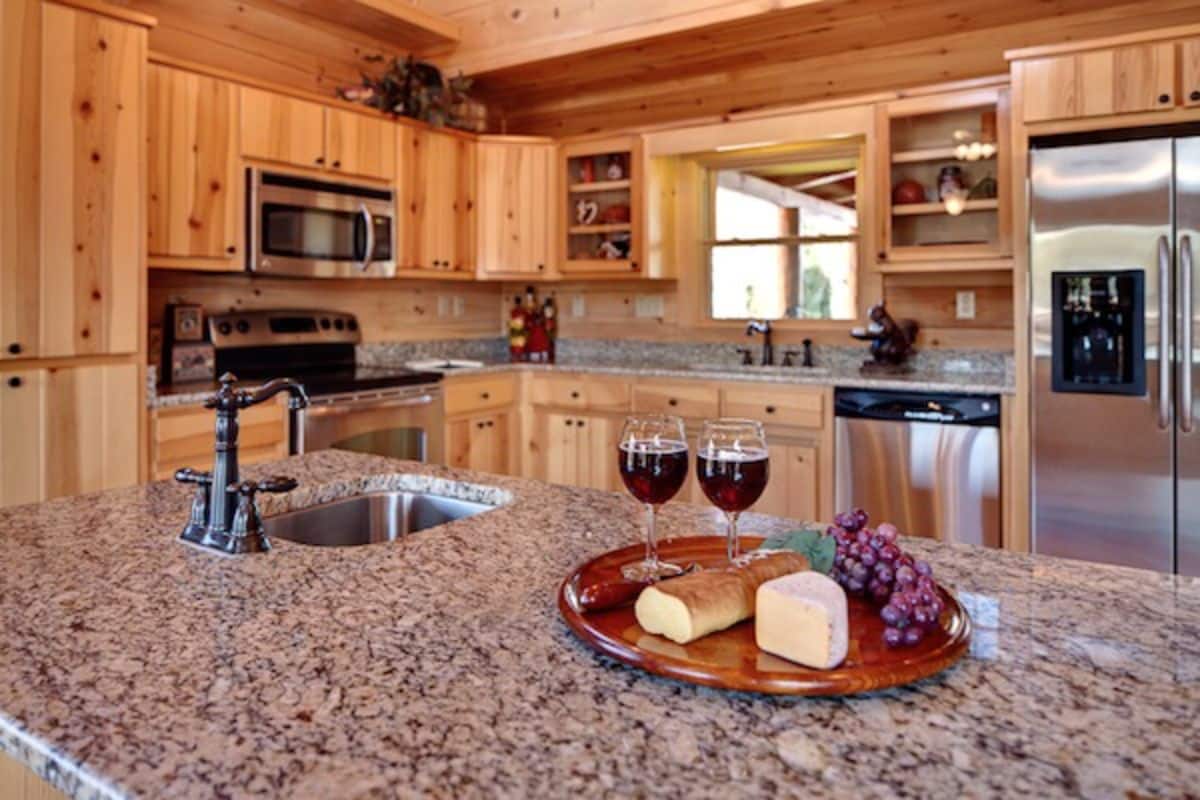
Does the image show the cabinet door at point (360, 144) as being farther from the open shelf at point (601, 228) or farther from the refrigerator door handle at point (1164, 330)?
the refrigerator door handle at point (1164, 330)

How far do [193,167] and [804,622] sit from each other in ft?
10.2

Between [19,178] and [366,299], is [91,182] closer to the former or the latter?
[19,178]

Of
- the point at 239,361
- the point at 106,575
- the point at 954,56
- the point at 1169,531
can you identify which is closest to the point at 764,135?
the point at 954,56

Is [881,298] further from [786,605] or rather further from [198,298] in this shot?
[786,605]

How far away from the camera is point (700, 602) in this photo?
2.50 ft

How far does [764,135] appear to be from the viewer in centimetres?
389

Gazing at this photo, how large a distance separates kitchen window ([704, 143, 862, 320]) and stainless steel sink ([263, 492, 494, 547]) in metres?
2.95

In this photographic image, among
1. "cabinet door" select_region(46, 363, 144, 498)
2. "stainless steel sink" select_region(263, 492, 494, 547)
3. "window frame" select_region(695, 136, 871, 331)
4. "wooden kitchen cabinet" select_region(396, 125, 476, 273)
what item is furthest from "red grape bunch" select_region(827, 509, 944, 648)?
"wooden kitchen cabinet" select_region(396, 125, 476, 273)

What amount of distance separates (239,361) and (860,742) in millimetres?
3447

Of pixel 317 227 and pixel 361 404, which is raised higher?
pixel 317 227

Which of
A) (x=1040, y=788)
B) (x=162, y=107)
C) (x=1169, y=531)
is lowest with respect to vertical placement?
(x=1169, y=531)

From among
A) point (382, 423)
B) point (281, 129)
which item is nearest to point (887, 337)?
point (382, 423)

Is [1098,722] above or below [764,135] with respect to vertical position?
below

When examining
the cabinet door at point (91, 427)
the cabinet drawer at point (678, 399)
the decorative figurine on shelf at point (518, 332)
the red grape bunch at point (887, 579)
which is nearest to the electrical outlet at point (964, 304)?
the cabinet drawer at point (678, 399)
